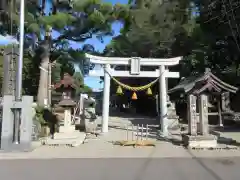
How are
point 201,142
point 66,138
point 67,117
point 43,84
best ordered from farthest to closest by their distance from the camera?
point 43,84 < point 67,117 < point 66,138 < point 201,142

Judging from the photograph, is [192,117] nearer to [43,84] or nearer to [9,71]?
[9,71]

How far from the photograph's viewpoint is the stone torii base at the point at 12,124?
37.6 ft

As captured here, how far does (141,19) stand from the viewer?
3250cm

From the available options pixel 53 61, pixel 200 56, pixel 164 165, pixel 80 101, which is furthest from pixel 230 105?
Result: pixel 164 165

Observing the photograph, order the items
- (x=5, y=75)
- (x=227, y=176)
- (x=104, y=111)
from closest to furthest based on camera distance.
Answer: (x=227, y=176) → (x=5, y=75) → (x=104, y=111)

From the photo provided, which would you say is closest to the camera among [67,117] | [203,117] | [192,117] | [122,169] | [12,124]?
[122,169]

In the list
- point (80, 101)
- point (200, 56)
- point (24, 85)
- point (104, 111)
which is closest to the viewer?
point (104, 111)

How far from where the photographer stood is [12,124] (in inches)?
457

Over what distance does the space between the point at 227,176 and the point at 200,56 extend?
2033cm

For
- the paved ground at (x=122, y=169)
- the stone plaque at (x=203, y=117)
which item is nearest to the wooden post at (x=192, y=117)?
the stone plaque at (x=203, y=117)

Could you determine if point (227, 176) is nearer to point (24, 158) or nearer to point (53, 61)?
point (24, 158)

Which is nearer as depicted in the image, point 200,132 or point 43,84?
point 200,132

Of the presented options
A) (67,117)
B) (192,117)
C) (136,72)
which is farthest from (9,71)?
(192,117)

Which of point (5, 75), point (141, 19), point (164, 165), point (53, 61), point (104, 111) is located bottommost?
point (164, 165)
